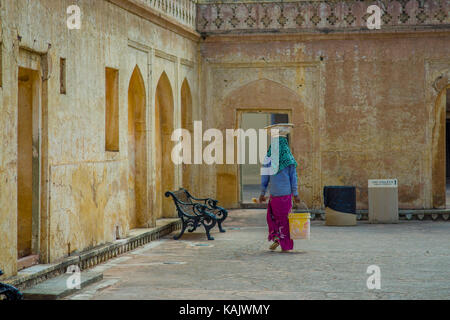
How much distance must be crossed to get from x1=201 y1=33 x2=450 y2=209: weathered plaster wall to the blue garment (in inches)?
227

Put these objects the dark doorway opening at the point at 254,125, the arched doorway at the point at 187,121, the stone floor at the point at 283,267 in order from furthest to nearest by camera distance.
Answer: the dark doorway opening at the point at 254,125 < the arched doorway at the point at 187,121 < the stone floor at the point at 283,267

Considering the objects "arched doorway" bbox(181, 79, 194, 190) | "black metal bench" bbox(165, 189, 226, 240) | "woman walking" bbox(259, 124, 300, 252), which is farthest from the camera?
"arched doorway" bbox(181, 79, 194, 190)

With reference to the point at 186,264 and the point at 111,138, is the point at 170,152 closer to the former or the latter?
the point at 111,138

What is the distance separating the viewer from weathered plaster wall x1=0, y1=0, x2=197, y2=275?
805cm

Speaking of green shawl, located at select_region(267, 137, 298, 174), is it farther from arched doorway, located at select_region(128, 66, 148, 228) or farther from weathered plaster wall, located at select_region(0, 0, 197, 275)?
arched doorway, located at select_region(128, 66, 148, 228)

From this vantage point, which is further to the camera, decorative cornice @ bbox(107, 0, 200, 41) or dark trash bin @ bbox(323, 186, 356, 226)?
dark trash bin @ bbox(323, 186, 356, 226)

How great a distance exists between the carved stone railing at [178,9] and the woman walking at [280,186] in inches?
137

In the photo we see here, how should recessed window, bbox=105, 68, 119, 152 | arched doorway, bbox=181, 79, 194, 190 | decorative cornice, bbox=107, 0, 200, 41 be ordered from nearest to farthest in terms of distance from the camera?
recessed window, bbox=105, 68, 119, 152, decorative cornice, bbox=107, 0, 200, 41, arched doorway, bbox=181, 79, 194, 190

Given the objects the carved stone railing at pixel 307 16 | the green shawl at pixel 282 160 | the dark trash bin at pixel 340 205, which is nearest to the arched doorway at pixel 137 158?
the green shawl at pixel 282 160

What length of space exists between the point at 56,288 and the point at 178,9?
27.6ft

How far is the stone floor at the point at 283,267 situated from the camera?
25.9 feet

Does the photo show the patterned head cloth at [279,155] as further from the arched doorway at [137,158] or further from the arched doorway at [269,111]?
the arched doorway at [269,111]

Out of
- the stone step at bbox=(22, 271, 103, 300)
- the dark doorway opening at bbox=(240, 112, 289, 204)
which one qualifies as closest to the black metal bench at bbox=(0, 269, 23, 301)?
the stone step at bbox=(22, 271, 103, 300)
